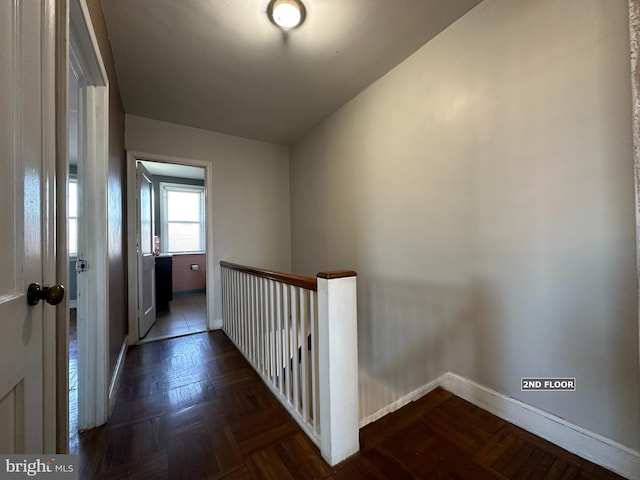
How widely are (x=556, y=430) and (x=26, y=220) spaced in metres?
2.18

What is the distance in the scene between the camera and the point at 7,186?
0.55m

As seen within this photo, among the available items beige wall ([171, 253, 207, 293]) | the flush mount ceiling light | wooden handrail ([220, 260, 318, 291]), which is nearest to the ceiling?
the flush mount ceiling light

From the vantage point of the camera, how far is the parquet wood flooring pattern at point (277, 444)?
3.51ft

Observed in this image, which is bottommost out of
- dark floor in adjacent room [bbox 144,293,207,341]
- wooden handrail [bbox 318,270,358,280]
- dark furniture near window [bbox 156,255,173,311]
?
dark floor in adjacent room [bbox 144,293,207,341]

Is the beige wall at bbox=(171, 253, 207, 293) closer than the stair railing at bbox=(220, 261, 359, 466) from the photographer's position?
No

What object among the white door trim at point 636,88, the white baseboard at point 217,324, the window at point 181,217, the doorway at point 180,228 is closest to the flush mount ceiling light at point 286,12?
the white door trim at point 636,88

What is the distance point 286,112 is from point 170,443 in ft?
9.26

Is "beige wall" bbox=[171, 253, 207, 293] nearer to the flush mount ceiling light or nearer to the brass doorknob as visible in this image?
the flush mount ceiling light

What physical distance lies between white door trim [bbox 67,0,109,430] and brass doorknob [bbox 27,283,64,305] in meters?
0.91

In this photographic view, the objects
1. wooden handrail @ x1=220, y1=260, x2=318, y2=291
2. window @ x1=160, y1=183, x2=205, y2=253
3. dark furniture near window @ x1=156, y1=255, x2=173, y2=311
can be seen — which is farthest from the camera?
window @ x1=160, y1=183, x2=205, y2=253

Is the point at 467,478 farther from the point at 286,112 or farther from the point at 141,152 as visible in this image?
the point at 141,152

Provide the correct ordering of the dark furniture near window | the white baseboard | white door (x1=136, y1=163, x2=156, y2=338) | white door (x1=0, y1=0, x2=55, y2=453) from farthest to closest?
the dark furniture near window → the white baseboard → white door (x1=136, y1=163, x2=156, y2=338) → white door (x1=0, y1=0, x2=55, y2=453)

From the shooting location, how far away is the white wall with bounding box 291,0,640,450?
3.42 ft

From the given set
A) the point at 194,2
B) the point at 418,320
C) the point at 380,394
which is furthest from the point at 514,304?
the point at 194,2
